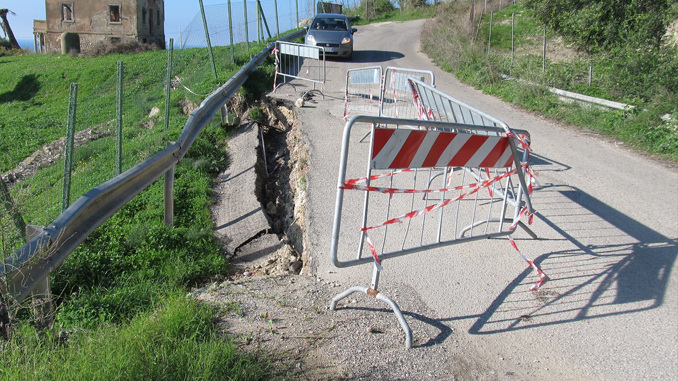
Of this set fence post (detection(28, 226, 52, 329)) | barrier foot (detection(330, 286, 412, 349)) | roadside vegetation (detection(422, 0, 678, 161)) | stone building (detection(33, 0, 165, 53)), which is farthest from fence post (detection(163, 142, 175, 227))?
stone building (detection(33, 0, 165, 53))

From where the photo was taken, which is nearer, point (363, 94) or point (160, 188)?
point (160, 188)

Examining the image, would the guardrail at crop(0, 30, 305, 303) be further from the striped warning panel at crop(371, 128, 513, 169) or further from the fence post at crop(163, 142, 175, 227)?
the striped warning panel at crop(371, 128, 513, 169)

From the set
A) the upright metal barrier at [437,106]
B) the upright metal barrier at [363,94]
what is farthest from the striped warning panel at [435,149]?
the upright metal barrier at [363,94]

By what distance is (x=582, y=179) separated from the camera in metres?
7.50

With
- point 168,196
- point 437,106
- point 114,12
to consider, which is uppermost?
point 114,12

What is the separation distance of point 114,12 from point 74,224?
109 feet

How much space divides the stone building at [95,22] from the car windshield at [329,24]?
17994 millimetres

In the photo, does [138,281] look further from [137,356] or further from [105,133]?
[105,133]

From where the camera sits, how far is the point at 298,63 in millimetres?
14719

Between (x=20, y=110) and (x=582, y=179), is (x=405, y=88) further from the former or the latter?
(x=20, y=110)

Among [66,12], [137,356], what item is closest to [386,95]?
[137,356]

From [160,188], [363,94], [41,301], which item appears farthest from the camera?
[363,94]

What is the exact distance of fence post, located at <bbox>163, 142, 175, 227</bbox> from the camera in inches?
225

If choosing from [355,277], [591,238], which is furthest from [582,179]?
[355,277]
